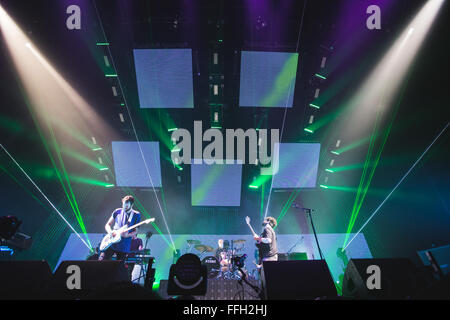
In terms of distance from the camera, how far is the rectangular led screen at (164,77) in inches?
186

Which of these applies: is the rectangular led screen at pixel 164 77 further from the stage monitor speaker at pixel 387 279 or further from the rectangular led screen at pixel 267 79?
the stage monitor speaker at pixel 387 279

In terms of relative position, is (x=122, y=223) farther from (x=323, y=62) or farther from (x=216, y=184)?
(x=323, y=62)

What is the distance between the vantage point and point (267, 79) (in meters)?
5.01

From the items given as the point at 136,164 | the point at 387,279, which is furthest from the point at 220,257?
the point at 387,279

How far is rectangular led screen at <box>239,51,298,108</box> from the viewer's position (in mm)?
4742

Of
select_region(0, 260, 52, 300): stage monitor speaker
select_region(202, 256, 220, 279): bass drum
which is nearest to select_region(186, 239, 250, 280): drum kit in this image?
select_region(202, 256, 220, 279): bass drum

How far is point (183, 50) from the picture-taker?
15.3 ft

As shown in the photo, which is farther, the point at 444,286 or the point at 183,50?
the point at 183,50

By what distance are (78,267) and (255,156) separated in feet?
16.2

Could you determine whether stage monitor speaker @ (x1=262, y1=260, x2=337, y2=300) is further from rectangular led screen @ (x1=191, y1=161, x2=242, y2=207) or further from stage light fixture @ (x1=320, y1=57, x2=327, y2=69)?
rectangular led screen @ (x1=191, y1=161, x2=242, y2=207)

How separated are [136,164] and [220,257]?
365 centimetres

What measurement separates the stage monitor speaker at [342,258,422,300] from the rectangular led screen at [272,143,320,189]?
4.32 m

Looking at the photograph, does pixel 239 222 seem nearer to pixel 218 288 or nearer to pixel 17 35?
pixel 218 288
